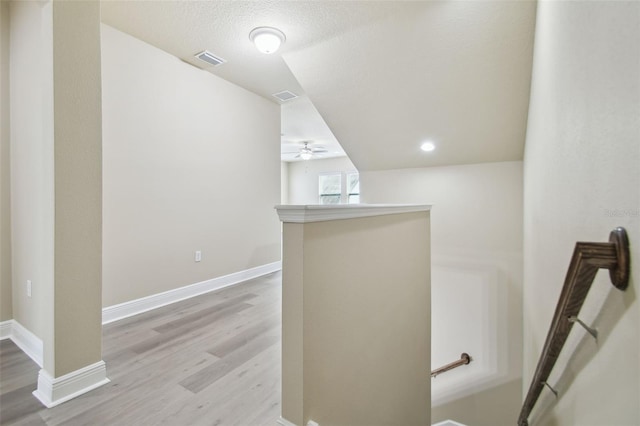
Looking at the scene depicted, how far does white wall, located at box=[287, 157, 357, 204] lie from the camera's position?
912 centimetres

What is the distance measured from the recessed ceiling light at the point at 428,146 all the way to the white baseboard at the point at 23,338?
4.05 metres

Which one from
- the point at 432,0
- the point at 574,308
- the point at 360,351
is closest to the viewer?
the point at 574,308

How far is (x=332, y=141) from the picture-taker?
22.7 ft

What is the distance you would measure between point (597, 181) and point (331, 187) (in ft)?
27.8

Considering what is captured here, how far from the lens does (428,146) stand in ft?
12.0

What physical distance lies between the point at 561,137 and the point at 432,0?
61.2 inches

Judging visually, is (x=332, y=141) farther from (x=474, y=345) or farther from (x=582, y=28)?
(x=582, y=28)

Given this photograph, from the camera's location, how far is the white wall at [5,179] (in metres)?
2.20

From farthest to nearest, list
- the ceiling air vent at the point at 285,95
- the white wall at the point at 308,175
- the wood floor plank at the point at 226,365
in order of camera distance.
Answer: the white wall at the point at 308,175, the ceiling air vent at the point at 285,95, the wood floor plank at the point at 226,365

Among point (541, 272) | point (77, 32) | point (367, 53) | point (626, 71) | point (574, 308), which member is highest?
point (367, 53)

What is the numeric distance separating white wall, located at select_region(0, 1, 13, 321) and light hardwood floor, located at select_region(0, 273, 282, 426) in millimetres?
373

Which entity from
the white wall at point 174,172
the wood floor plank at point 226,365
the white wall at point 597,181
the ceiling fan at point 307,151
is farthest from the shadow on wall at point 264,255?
the white wall at point 597,181

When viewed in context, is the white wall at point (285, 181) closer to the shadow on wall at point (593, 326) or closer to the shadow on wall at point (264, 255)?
the shadow on wall at point (264, 255)

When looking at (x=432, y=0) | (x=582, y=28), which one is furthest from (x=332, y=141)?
(x=582, y=28)
